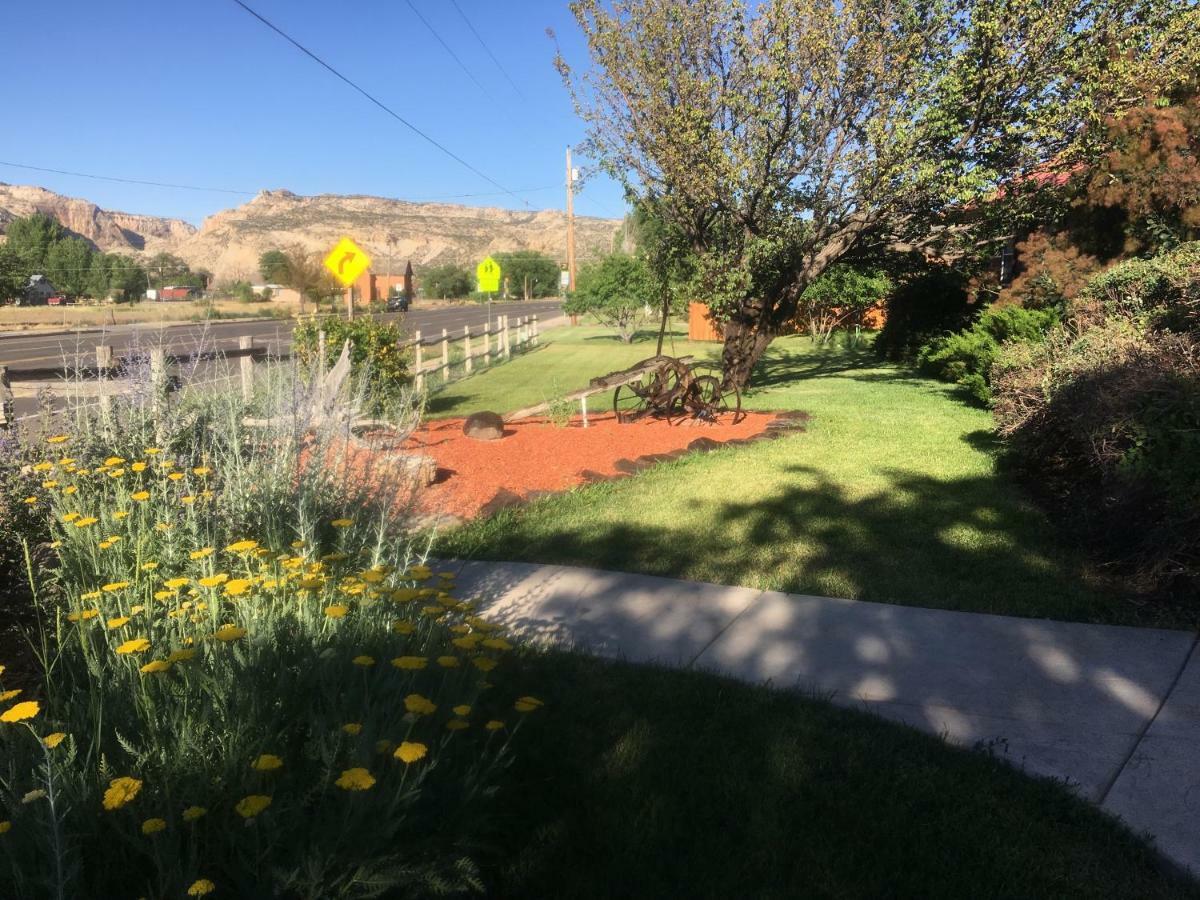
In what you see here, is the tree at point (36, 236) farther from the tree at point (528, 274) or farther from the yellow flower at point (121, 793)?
the yellow flower at point (121, 793)

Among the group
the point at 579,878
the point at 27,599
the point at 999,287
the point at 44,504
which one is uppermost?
the point at 999,287

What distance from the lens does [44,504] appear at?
4.63 m

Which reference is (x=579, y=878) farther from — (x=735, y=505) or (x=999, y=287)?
(x=999, y=287)

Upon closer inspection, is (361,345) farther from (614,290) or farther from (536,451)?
(614,290)

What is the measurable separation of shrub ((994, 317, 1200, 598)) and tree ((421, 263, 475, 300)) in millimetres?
105099

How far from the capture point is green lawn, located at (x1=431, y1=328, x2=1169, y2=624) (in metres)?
5.62

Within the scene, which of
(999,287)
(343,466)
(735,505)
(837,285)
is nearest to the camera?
(343,466)

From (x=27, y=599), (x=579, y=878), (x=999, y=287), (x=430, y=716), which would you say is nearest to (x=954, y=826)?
(x=579, y=878)

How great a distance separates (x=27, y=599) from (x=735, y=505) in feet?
16.6

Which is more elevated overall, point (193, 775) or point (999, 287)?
point (999, 287)

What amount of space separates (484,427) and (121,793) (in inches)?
332

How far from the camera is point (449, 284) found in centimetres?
11250

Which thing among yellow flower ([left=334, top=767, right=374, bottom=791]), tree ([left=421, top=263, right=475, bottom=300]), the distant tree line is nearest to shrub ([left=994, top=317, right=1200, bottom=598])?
yellow flower ([left=334, top=767, right=374, bottom=791])

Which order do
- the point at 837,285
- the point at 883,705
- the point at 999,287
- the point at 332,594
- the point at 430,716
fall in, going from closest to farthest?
the point at 430,716
the point at 332,594
the point at 883,705
the point at 999,287
the point at 837,285
